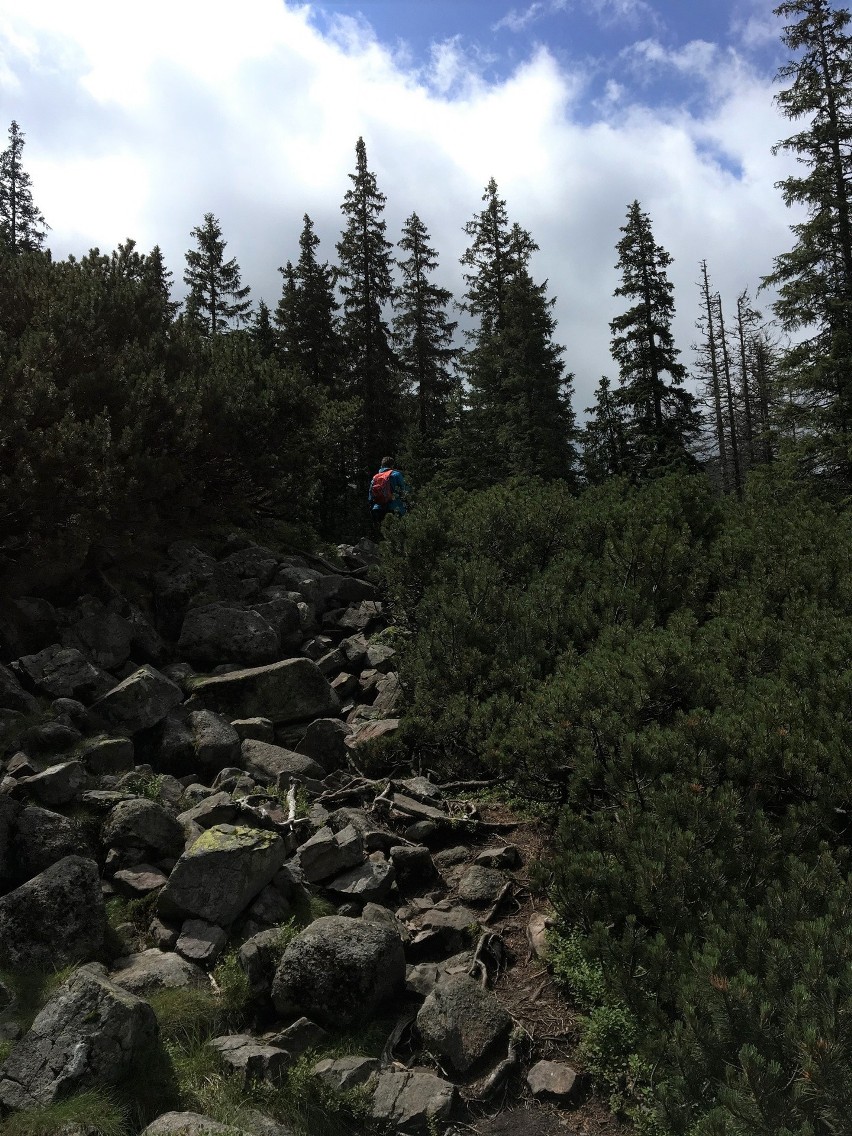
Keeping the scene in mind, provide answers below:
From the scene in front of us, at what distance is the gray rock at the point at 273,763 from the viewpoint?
7825mm

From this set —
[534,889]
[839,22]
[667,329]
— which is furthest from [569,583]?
[667,329]

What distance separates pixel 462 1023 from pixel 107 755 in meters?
4.44

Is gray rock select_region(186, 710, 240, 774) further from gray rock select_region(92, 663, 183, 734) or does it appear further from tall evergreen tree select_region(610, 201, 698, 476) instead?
tall evergreen tree select_region(610, 201, 698, 476)

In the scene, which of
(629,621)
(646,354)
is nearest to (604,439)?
(646,354)

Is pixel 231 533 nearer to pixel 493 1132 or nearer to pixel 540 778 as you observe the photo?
pixel 540 778

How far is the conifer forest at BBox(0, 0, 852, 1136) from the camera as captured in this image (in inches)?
147

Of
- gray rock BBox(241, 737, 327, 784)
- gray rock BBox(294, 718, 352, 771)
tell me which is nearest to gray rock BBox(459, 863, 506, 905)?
gray rock BBox(241, 737, 327, 784)

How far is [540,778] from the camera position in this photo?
6.51 m

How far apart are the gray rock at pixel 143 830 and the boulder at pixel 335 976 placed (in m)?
1.74

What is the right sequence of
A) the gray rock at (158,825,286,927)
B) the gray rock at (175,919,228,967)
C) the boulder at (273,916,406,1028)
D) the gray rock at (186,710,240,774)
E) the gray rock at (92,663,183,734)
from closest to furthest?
the boulder at (273,916,406,1028) < the gray rock at (175,919,228,967) < the gray rock at (158,825,286,927) < the gray rock at (186,710,240,774) < the gray rock at (92,663,183,734)

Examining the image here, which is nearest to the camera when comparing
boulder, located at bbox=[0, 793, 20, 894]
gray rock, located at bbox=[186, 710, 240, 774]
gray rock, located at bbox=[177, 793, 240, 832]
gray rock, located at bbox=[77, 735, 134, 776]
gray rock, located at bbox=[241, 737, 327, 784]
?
boulder, located at bbox=[0, 793, 20, 894]

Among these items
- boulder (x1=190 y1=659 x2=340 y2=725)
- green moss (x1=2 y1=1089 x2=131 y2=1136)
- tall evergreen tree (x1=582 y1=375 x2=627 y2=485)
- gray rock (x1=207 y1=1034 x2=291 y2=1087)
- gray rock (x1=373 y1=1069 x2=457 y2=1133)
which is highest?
tall evergreen tree (x1=582 y1=375 x2=627 y2=485)

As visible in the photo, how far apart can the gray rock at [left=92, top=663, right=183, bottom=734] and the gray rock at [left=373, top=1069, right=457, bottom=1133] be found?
4.94 m

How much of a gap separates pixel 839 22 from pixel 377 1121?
2517cm
